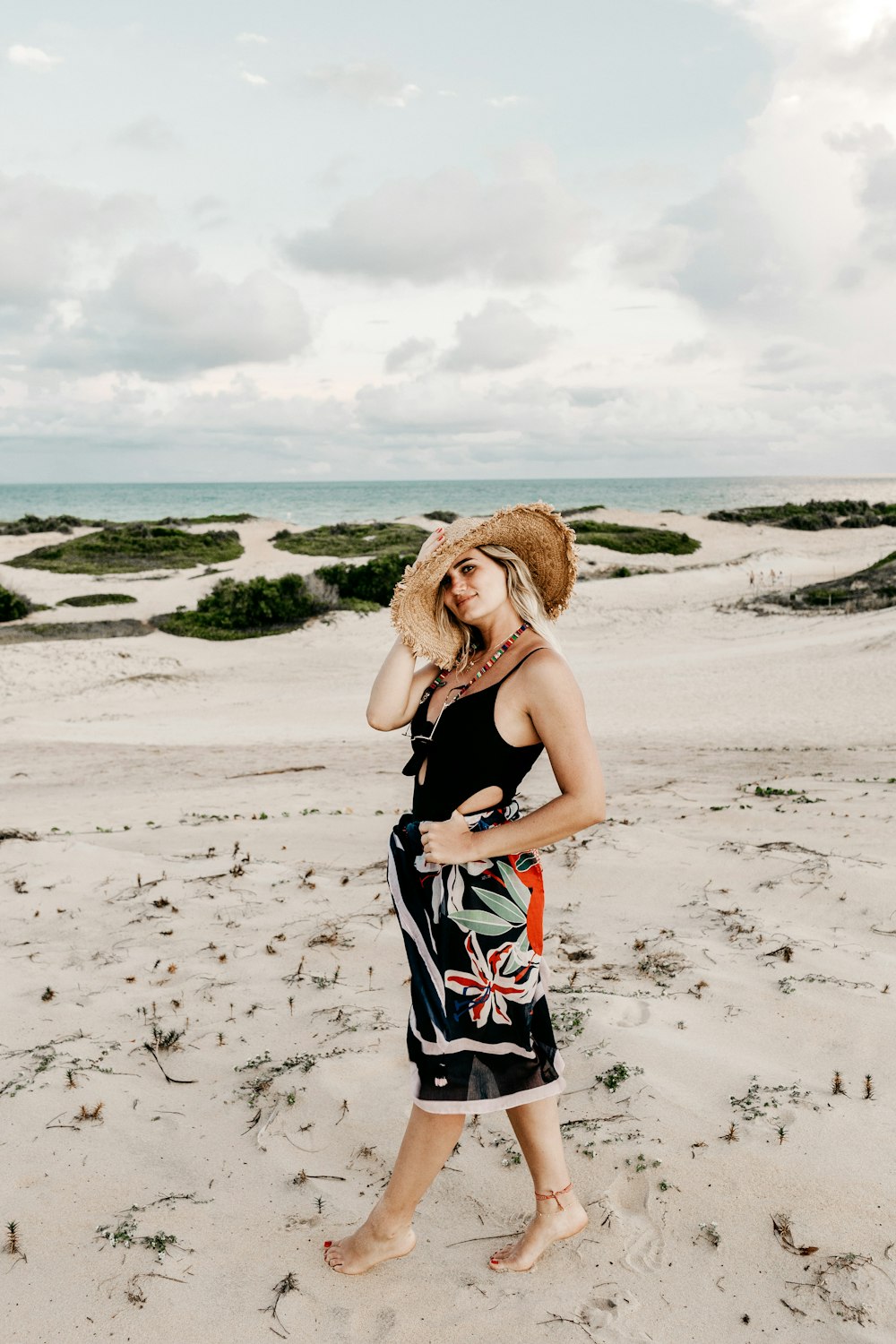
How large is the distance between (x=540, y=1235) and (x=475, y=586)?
1.91 m

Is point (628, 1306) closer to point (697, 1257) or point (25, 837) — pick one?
point (697, 1257)

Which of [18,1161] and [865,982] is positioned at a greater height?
[865,982]

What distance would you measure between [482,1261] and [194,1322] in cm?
83

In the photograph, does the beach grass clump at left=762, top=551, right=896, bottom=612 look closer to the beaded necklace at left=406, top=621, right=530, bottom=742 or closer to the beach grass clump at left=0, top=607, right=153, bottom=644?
the beach grass clump at left=0, top=607, right=153, bottom=644

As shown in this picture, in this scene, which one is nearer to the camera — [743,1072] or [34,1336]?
[34,1336]

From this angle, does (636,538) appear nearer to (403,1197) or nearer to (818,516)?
(818,516)

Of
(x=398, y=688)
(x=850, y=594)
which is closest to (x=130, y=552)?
(x=850, y=594)

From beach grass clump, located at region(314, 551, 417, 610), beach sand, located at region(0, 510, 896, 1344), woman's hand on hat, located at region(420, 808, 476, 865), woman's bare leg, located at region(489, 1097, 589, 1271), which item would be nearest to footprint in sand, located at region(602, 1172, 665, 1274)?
beach sand, located at region(0, 510, 896, 1344)

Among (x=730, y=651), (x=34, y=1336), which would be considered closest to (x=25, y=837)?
(x=34, y=1336)

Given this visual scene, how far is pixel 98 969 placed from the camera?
4539 millimetres

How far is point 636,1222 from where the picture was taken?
9.38ft

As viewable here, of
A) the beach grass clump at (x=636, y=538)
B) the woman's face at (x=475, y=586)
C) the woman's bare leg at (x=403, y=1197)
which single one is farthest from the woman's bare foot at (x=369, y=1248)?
the beach grass clump at (x=636, y=538)

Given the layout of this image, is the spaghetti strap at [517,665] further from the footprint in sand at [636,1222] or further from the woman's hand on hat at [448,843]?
the footprint in sand at [636,1222]

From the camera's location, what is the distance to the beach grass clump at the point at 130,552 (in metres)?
28.9
